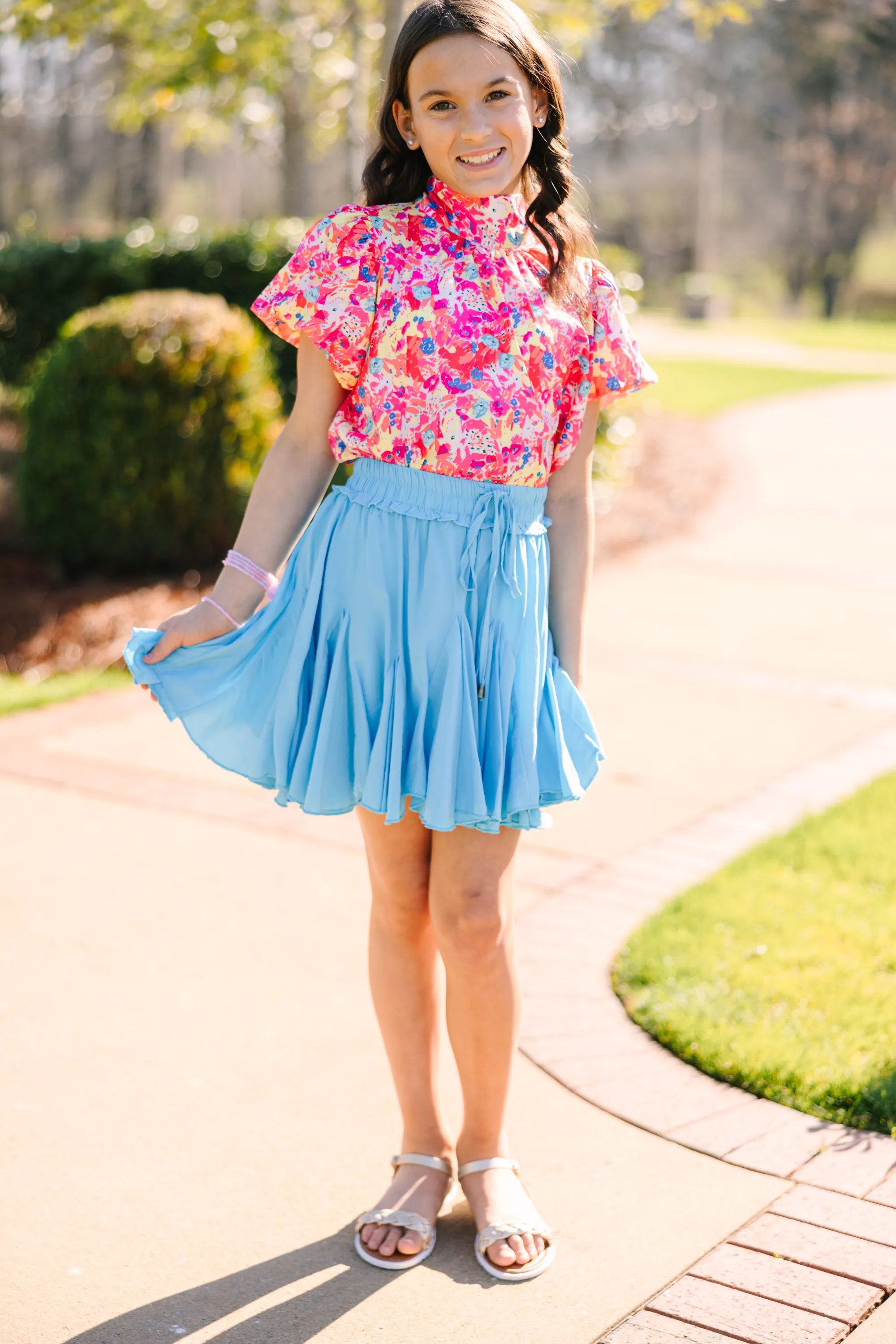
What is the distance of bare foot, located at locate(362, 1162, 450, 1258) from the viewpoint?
2420mm

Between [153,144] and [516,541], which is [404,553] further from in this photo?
[153,144]

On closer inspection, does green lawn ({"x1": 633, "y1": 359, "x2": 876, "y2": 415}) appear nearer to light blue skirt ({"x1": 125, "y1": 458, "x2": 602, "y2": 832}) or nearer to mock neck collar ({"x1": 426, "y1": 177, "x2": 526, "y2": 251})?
mock neck collar ({"x1": 426, "y1": 177, "x2": 526, "y2": 251})

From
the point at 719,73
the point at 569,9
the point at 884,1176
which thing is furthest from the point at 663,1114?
the point at 719,73

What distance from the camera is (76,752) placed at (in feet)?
16.9

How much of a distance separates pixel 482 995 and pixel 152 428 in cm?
569

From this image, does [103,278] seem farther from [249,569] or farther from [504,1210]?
[504,1210]

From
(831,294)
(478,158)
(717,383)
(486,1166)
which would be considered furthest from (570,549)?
(831,294)

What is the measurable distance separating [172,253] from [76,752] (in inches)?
254

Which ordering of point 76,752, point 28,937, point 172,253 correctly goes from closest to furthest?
1. point 28,937
2. point 76,752
3. point 172,253

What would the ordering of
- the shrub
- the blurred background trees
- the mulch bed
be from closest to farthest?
the mulch bed
the shrub
the blurred background trees

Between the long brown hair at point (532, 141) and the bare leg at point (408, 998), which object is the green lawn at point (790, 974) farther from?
the long brown hair at point (532, 141)

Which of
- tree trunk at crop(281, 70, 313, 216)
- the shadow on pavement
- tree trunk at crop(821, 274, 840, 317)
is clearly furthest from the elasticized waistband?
tree trunk at crop(821, 274, 840, 317)

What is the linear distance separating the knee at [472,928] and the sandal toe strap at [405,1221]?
0.43 meters

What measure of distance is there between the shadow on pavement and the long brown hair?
5.25ft
